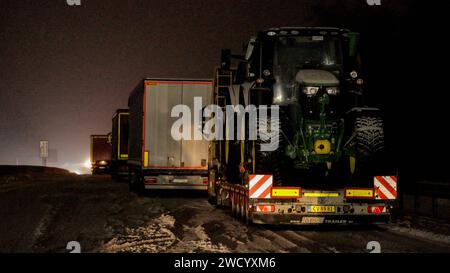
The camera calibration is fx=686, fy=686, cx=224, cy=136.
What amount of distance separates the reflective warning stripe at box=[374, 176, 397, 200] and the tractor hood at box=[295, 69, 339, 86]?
2219mm

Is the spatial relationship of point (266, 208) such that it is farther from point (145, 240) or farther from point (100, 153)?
point (100, 153)

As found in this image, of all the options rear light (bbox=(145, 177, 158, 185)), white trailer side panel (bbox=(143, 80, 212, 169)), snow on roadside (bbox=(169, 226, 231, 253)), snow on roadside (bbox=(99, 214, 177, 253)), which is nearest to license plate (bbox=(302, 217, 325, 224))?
snow on roadside (bbox=(169, 226, 231, 253))

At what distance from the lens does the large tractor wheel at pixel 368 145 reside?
14227 millimetres

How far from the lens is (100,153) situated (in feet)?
190

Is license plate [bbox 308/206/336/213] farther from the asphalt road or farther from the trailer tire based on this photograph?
the trailer tire

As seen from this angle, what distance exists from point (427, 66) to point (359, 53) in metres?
30.5

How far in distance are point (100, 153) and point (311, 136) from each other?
4531 centimetres

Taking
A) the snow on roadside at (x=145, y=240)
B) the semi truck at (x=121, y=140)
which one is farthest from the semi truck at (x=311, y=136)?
the semi truck at (x=121, y=140)

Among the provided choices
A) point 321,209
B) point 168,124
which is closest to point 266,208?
point 321,209

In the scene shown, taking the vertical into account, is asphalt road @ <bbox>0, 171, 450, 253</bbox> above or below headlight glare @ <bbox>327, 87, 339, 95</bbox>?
below

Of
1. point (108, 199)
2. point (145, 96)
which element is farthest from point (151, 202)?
point (145, 96)

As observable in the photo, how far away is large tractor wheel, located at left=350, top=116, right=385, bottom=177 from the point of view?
14.2 meters

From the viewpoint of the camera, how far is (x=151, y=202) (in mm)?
22734

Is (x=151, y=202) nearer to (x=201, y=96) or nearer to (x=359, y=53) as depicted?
(x=201, y=96)
